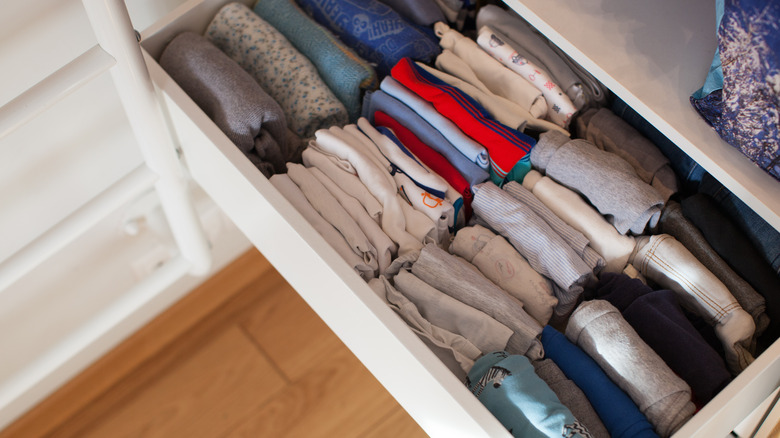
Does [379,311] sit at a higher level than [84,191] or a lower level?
higher

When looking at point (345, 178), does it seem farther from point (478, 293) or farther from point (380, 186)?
point (478, 293)

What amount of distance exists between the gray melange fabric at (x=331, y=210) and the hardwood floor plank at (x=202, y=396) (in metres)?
0.56

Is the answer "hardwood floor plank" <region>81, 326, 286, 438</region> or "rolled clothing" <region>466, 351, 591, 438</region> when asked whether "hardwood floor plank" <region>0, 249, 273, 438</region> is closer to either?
"hardwood floor plank" <region>81, 326, 286, 438</region>

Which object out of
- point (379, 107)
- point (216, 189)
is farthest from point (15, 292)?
point (379, 107)

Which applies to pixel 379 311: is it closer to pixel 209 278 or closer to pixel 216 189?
pixel 216 189

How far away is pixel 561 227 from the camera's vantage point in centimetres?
93

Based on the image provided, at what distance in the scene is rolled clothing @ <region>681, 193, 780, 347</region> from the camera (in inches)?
34.9

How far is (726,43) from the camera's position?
2.39 feet

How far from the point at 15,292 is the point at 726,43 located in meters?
1.00

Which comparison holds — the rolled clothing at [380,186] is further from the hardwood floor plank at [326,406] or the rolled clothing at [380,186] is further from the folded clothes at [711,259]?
the hardwood floor plank at [326,406]

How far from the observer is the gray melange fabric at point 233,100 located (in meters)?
0.97

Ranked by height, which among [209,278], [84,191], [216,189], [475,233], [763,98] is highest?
[763,98]

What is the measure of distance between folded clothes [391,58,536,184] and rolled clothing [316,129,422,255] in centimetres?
12

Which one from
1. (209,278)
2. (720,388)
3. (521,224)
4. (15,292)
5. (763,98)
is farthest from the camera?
(209,278)
